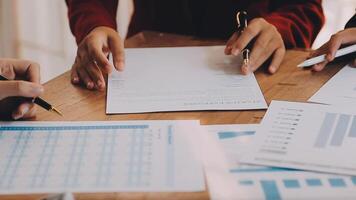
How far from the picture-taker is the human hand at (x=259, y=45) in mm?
1045

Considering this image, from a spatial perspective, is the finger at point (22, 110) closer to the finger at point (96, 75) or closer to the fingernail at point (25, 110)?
the fingernail at point (25, 110)

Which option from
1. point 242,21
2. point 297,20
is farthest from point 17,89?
point 297,20

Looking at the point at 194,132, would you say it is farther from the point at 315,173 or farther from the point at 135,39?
the point at 135,39

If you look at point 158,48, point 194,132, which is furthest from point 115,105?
point 158,48

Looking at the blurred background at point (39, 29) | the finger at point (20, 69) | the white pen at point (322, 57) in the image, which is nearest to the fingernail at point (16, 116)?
the finger at point (20, 69)

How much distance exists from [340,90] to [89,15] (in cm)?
63

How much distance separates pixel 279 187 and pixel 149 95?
1.16ft

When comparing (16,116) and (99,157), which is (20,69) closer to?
(16,116)

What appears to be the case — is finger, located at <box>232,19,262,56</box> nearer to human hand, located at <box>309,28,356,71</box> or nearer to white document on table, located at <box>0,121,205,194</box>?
human hand, located at <box>309,28,356,71</box>

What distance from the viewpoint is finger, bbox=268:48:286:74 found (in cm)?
104

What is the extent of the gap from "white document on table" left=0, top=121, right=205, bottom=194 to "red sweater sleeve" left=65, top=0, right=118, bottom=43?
454 millimetres

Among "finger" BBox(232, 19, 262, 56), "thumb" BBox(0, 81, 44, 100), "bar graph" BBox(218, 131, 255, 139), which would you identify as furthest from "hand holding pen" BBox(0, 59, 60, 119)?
"finger" BBox(232, 19, 262, 56)

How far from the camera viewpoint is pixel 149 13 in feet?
4.68

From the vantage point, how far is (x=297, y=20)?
128 cm
